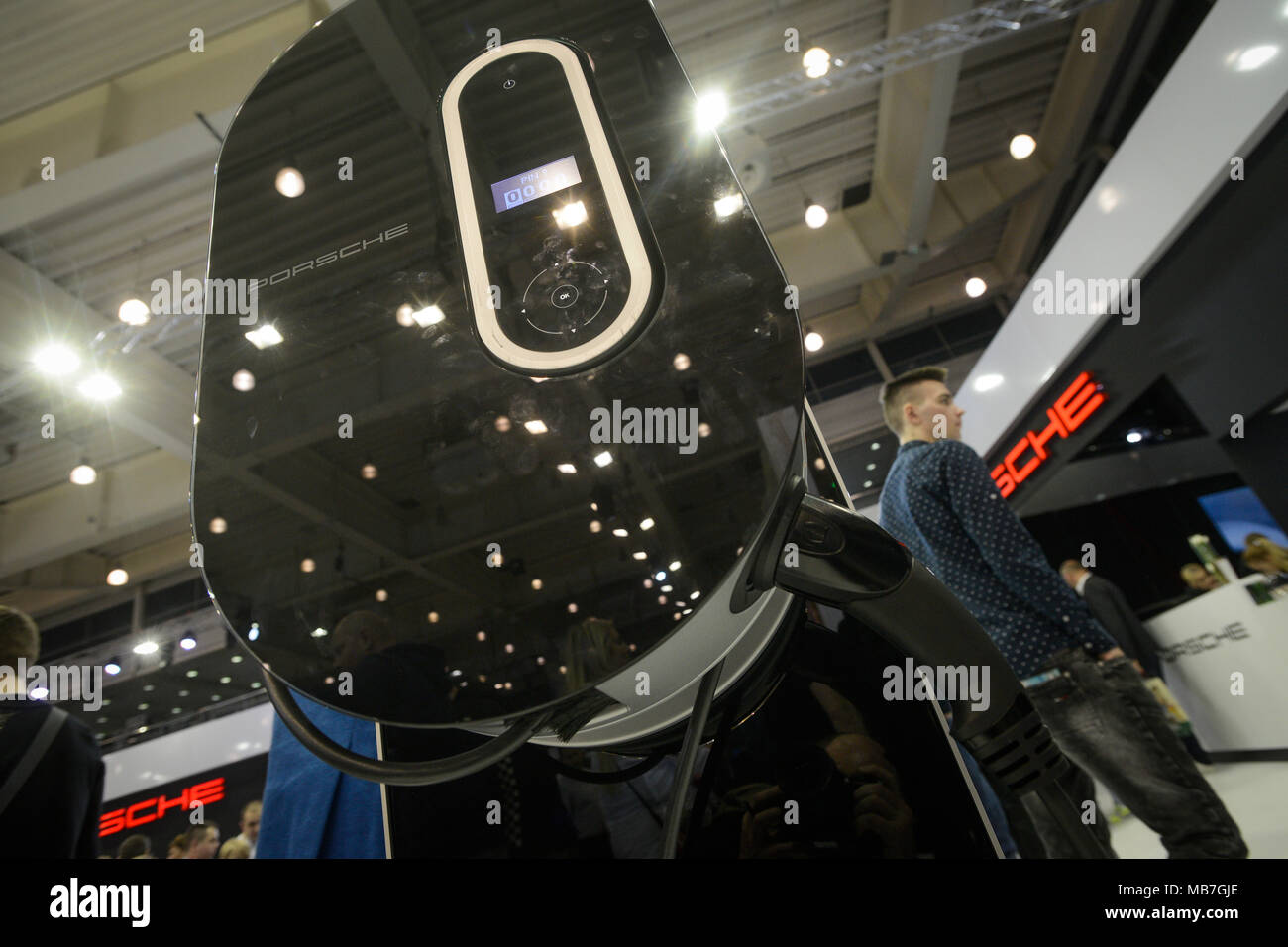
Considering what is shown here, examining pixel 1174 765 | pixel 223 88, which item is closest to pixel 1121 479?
pixel 1174 765

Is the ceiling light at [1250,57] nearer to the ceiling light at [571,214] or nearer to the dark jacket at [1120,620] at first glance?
the dark jacket at [1120,620]

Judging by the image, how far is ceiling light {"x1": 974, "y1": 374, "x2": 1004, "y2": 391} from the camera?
4.49 metres

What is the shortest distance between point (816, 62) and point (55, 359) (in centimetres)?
397

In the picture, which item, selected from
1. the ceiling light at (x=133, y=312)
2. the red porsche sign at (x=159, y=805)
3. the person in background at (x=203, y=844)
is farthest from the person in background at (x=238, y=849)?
the red porsche sign at (x=159, y=805)

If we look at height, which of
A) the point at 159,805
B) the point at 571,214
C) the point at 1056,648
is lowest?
the point at 1056,648

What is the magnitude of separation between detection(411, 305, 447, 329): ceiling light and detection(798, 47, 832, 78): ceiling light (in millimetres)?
3460

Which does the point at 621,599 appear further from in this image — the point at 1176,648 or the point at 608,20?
the point at 1176,648

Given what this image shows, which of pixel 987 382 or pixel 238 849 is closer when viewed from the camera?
pixel 238 849

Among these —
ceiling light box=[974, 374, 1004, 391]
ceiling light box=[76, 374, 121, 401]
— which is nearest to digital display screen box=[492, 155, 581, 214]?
ceiling light box=[76, 374, 121, 401]

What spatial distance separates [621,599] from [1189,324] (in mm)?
3736

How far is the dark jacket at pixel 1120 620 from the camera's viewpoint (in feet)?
12.9

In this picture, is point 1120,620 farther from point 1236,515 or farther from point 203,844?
point 203,844

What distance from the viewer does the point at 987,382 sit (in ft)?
15.2

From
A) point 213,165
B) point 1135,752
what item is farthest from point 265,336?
point 213,165
